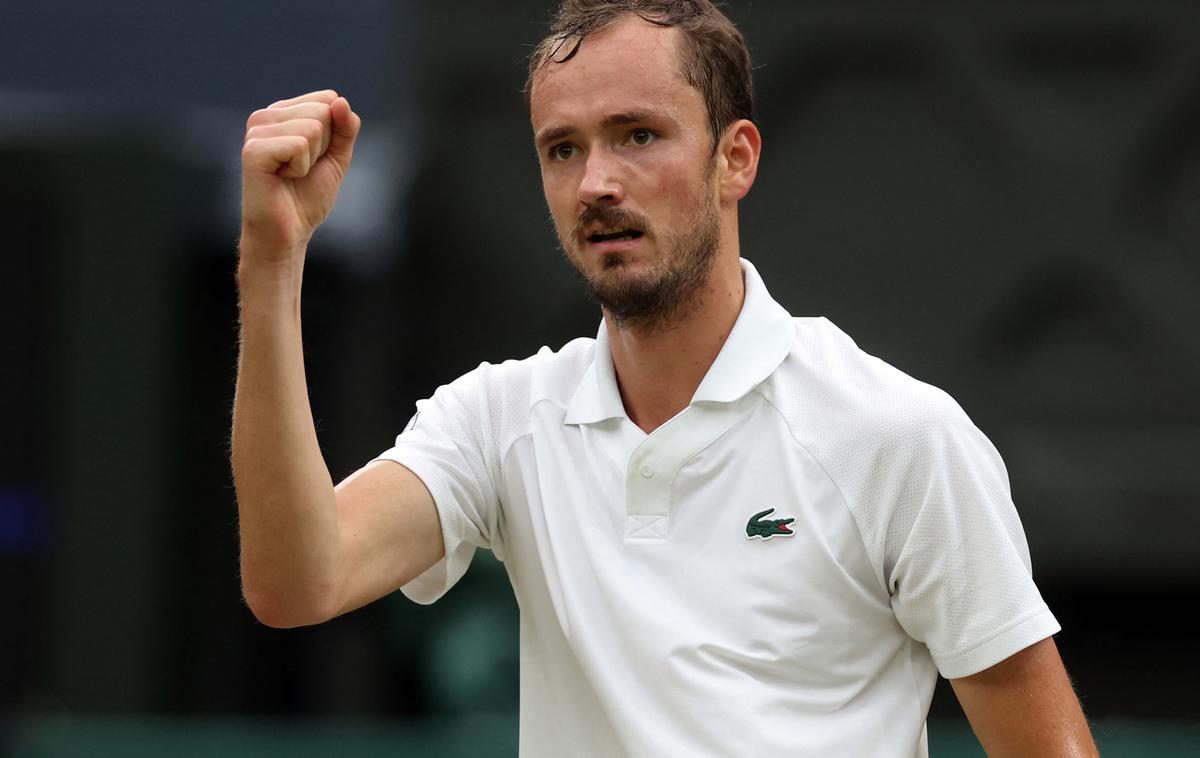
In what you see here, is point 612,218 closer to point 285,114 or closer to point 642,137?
point 642,137

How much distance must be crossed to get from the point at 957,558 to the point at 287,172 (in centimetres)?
104

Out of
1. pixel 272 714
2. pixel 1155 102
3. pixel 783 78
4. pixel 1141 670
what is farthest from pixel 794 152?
pixel 272 714

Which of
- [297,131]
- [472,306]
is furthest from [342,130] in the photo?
[472,306]

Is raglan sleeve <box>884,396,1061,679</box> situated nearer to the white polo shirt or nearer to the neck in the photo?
the white polo shirt

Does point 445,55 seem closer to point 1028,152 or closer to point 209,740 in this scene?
point 1028,152

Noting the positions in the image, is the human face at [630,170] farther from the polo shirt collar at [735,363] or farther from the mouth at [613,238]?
the polo shirt collar at [735,363]

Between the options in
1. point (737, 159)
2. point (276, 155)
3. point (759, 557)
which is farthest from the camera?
point (737, 159)

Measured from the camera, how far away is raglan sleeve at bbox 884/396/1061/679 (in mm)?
2201

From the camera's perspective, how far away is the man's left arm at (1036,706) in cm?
222

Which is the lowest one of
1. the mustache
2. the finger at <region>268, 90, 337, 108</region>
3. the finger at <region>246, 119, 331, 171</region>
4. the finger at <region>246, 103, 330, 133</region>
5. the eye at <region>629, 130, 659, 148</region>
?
the mustache

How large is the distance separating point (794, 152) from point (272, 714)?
2.81 meters

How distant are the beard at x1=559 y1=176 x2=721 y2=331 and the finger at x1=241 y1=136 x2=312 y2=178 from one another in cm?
47

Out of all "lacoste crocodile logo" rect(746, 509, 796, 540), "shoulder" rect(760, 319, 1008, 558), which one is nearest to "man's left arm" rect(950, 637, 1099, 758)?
"shoulder" rect(760, 319, 1008, 558)

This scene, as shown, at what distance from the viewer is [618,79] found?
2357 mm
